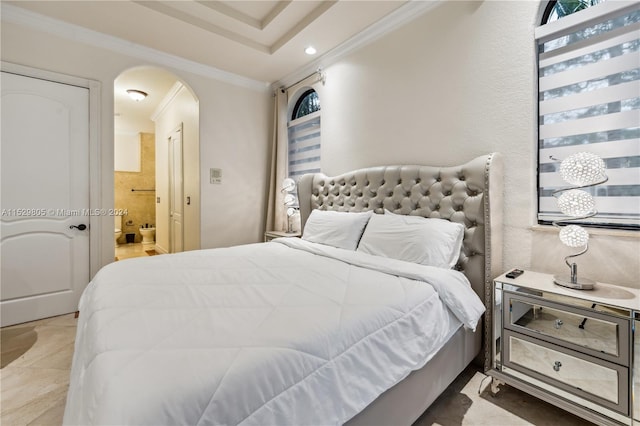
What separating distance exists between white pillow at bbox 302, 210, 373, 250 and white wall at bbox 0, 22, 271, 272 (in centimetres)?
153

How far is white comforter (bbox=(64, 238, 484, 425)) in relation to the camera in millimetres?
740

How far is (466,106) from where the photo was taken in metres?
2.20

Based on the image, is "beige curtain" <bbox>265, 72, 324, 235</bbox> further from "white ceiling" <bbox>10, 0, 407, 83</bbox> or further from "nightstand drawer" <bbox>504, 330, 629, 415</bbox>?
"nightstand drawer" <bbox>504, 330, 629, 415</bbox>

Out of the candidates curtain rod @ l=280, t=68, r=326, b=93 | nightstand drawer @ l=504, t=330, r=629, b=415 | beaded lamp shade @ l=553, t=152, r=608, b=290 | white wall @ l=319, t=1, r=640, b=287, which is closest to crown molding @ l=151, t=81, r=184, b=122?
curtain rod @ l=280, t=68, r=326, b=93

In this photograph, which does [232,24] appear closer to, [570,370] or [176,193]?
[176,193]

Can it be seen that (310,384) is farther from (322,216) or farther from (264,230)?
(264,230)

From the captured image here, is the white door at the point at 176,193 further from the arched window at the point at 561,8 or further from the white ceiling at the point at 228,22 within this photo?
the arched window at the point at 561,8

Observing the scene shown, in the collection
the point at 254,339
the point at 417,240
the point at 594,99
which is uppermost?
the point at 594,99

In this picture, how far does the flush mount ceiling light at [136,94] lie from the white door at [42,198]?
1.91 m

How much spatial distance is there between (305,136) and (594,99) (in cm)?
291

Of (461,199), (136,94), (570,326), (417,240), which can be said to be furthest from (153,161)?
(570,326)

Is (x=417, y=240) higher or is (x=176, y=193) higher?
(x=176, y=193)

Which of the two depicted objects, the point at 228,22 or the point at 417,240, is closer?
the point at 417,240

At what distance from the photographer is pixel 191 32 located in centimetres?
290
